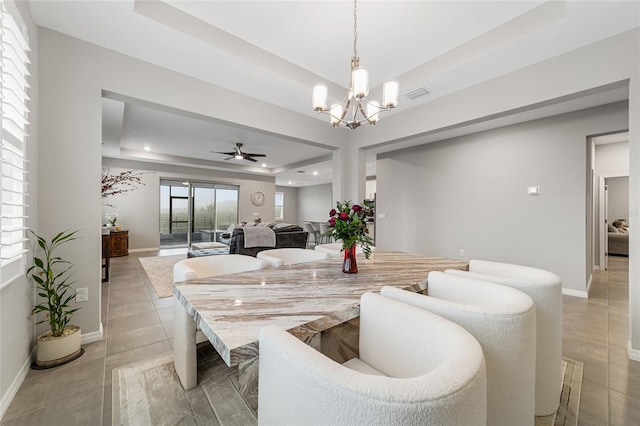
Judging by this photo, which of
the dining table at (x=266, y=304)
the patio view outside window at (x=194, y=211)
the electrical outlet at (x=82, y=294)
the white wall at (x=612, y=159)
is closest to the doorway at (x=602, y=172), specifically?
the white wall at (x=612, y=159)

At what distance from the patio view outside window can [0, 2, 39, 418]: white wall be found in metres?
6.01

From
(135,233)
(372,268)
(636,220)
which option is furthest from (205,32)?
(135,233)

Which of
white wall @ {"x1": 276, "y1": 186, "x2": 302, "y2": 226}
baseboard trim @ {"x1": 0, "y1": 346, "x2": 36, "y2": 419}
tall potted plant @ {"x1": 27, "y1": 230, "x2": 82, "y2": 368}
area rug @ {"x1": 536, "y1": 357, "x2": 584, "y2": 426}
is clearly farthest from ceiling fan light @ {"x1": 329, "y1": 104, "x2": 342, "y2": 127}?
white wall @ {"x1": 276, "y1": 186, "x2": 302, "y2": 226}

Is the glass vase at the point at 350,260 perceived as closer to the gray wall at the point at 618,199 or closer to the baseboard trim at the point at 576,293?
the baseboard trim at the point at 576,293

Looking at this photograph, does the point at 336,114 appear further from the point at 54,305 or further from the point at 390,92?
the point at 54,305

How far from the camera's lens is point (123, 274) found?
4.46 m

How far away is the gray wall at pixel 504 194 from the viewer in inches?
139

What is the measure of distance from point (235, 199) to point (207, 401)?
308 inches

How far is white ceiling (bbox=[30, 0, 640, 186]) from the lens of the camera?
197 centimetres

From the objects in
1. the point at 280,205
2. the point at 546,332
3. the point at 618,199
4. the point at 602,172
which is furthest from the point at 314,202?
the point at 546,332

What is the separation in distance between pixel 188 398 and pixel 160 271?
376 cm

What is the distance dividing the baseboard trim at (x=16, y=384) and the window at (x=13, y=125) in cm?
73

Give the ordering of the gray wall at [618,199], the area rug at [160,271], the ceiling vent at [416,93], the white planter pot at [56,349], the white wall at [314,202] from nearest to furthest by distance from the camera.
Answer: the white planter pot at [56,349] → the ceiling vent at [416,93] → the area rug at [160,271] → the gray wall at [618,199] → the white wall at [314,202]

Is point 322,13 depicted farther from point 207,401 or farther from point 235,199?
point 235,199
